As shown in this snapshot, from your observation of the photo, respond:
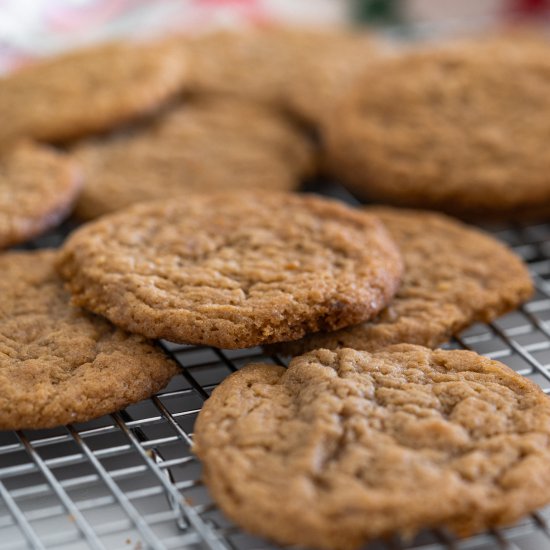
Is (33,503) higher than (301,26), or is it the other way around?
(301,26)

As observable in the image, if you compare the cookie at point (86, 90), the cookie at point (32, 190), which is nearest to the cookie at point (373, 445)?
the cookie at point (32, 190)

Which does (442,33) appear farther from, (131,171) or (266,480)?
(266,480)

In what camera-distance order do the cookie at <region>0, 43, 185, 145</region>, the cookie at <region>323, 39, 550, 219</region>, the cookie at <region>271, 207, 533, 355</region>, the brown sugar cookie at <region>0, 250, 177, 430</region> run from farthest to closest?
the cookie at <region>0, 43, 185, 145</region> → the cookie at <region>323, 39, 550, 219</region> → the cookie at <region>271, 207, 533, 355</region> → the brown sugar cookie at <region>0, 250, 177, 430</region>

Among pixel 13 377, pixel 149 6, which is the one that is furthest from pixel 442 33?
pixel 13 377

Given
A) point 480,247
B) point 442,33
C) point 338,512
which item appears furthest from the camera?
point 442,33

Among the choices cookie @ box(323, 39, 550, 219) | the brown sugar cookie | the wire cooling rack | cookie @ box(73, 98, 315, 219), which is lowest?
the wire cooling rack

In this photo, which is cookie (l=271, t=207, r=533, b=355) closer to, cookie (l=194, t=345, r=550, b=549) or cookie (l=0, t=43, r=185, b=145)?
cookie (l=194, t=345, r=550, b=549)

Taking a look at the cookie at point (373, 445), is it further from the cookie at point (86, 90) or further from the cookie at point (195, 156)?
the cookie at point (86, 90)

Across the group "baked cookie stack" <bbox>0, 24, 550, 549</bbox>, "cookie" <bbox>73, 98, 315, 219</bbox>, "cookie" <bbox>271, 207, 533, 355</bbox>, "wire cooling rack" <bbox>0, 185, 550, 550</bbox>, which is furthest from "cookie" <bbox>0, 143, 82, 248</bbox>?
"cookie" <bbox>271, 207, 533, 355</bbox>
